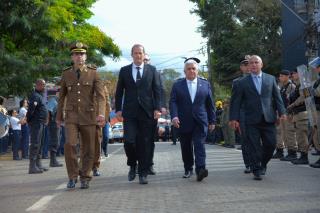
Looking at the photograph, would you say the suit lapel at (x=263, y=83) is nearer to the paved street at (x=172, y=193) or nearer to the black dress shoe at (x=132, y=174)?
the paved street at (x=172, y=193)

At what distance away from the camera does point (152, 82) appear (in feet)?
33.4

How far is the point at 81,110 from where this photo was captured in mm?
9594

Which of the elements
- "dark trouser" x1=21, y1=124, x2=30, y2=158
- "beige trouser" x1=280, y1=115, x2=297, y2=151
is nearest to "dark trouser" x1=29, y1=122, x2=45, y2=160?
"beige trouser" x1=280, y1=115, x2=297, y2=151

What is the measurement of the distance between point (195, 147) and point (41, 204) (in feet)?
9.89

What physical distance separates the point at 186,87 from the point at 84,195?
9.04 ft

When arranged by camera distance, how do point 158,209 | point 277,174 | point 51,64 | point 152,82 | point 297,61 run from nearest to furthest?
point 158,209, point 152,82, point 277,174, point 51,64, point 297,61

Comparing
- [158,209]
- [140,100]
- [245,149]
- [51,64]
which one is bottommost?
[158,209]

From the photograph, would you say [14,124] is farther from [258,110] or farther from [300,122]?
[258,110]

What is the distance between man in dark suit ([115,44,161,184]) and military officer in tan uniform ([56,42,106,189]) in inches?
21.4

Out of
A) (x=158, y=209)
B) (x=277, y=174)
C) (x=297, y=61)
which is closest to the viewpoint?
(x=158, y=209)

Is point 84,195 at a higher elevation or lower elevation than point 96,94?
lower

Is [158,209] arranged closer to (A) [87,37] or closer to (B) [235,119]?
(B) [235,119]

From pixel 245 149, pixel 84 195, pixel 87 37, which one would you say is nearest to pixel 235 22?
pixel 87 37

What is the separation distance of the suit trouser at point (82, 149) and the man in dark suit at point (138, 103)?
648 millimetres
